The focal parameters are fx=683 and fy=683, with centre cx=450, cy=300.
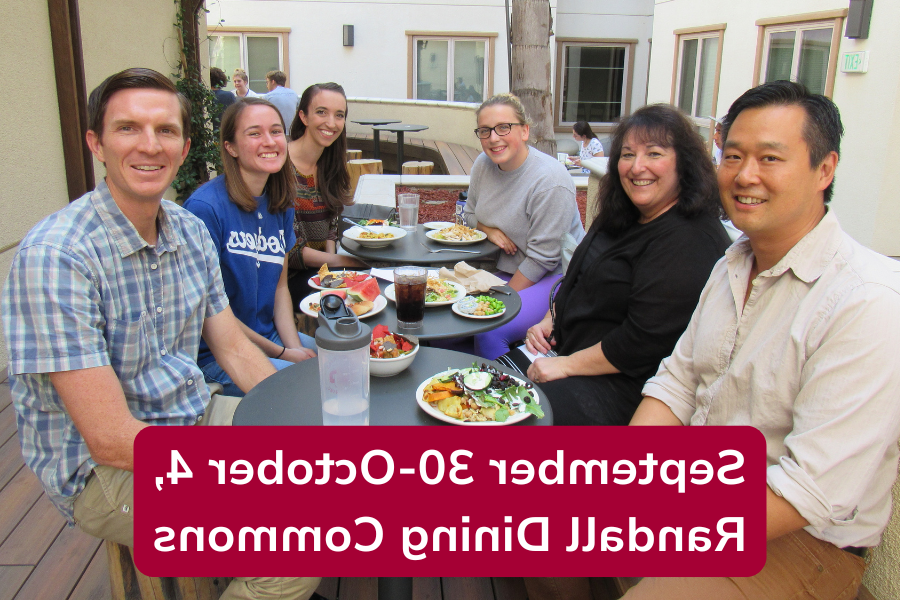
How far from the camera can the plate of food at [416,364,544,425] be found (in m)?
1.68

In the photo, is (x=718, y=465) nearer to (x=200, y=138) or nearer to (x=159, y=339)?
(x=159, y=339)

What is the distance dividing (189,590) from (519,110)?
267cm

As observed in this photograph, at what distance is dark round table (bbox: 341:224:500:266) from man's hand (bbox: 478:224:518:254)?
0.09 ft

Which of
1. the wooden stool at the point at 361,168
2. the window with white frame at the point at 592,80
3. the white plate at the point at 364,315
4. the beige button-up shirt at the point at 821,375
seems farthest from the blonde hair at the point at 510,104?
the window with white frame at the point at 592,80

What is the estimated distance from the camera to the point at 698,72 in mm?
11773

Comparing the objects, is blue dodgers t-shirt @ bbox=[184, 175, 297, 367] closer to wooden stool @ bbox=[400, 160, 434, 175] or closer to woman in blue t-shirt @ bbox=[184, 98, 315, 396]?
woman in blue t-shirt @ bbox=[184, 98, 315, 396]

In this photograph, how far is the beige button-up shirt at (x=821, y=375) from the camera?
131 cm

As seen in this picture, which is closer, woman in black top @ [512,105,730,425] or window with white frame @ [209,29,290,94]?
woman in black top @ [512,105,730,425]

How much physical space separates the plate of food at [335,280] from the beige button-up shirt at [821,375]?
1.52 metres

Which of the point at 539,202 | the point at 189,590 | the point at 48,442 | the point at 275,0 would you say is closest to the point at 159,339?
the point at 48,442

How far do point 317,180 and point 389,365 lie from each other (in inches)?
86.0

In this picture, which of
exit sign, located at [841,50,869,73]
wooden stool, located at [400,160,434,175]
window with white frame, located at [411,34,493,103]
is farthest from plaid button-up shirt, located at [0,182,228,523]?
window with white frame, located at [411,34,493,103]

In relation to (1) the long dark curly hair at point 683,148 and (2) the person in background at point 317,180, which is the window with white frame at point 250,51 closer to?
(2) the person in background at point 317,180

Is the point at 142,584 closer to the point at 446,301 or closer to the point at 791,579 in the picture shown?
the point at 446,301
